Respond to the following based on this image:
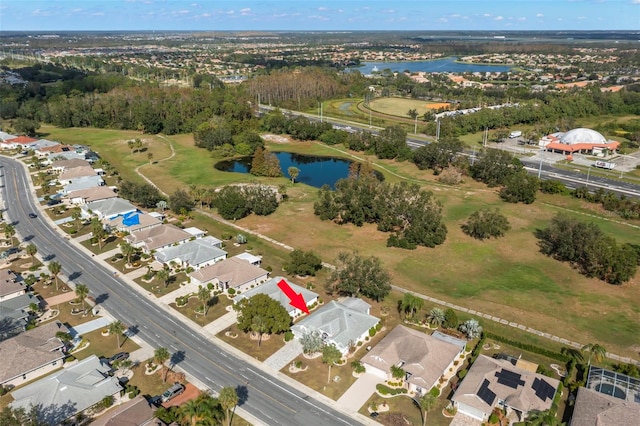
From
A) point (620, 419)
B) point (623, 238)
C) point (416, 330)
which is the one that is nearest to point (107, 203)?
point (416, 330)

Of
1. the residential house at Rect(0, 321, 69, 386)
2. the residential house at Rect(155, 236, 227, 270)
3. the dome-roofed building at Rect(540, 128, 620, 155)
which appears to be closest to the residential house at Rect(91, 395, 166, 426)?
the residential house at Rect(0, 321, 69, 386)

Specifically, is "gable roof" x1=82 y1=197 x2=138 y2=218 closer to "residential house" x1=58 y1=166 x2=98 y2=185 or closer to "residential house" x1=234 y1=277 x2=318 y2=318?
"residential house" x1=58 y1=166 x2=98 y2=185

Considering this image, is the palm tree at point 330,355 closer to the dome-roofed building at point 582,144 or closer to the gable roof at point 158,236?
the gable roof at point 158,236

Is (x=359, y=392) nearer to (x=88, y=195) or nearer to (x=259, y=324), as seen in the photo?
(x=259, y=324)

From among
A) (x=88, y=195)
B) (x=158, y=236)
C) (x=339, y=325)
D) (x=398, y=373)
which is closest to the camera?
(x=398, y=373)

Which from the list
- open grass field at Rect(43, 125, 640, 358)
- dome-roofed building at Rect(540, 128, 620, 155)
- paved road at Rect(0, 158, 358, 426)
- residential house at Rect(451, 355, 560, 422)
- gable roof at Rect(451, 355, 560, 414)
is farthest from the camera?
dome-roofed building at Rect(540, 128, 620, 155)

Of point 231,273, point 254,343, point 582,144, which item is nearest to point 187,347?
point 254,343
